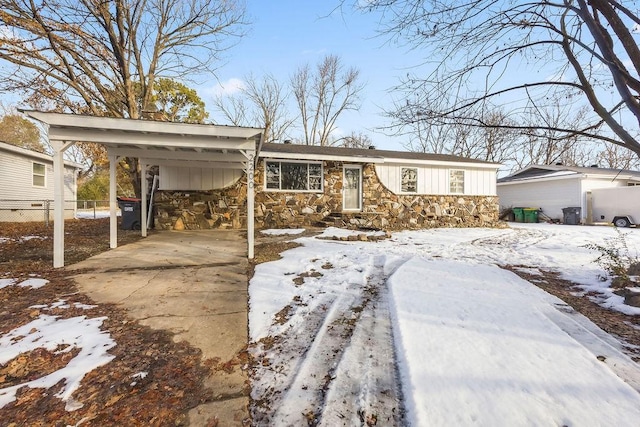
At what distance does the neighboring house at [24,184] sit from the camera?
41.4 feet

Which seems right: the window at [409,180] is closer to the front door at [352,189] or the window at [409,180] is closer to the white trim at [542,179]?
the front door at [352,189]

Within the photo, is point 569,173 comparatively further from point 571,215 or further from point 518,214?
point 518,214

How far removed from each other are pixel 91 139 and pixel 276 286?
438 cm

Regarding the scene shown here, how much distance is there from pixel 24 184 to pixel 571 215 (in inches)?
1068

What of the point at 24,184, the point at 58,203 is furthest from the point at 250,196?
the point at 24,184

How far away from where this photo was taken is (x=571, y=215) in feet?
49.2

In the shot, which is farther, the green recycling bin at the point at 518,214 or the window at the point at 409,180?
the green recycling bin at the point at 518,214

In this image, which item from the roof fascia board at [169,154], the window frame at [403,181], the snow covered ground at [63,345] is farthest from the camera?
the window frame at [403,181]

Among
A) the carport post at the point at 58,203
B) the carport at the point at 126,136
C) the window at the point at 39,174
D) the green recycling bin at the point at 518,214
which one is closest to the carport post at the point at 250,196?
the carport at the point at 126,136

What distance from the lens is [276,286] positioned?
404cm

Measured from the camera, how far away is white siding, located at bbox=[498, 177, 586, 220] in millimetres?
15414

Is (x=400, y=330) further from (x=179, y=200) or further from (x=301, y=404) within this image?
(x=179, y=200)

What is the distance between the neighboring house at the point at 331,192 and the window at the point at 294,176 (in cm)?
4

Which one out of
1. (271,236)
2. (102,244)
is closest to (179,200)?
(102,244)
